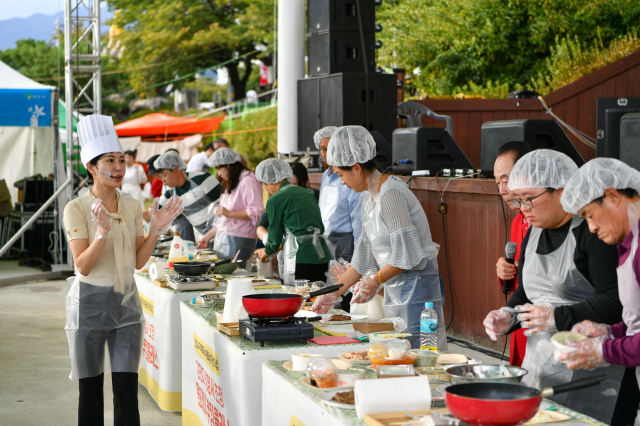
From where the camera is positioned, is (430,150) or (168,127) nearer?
(430,150)

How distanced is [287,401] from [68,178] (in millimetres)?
8255

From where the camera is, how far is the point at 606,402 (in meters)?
2.35

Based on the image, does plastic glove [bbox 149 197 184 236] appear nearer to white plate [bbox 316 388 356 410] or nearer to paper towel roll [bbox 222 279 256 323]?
paper towel roll [bbox 222 279 256 323]

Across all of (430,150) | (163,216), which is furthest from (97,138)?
(430,150)

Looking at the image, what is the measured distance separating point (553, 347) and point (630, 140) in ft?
6.72

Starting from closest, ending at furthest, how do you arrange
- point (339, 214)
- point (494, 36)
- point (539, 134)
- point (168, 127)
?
point (539, 134)
point (339, 214)
point (494, 36)
point (168, 127)

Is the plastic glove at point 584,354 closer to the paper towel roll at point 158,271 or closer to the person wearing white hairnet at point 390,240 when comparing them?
the person wearing white hairnet at point 390,240

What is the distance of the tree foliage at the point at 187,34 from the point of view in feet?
86.5

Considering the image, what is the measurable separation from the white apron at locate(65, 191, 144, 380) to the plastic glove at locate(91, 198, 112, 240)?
0.12 metres

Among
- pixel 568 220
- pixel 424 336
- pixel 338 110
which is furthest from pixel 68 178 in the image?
pixel 568 220

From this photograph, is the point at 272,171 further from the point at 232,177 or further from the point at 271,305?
the point at 271,305

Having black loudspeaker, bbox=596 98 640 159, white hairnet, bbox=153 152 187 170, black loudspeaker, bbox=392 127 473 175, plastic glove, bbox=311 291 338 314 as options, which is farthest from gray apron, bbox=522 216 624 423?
white hairnet, bbox=153 152 187 170

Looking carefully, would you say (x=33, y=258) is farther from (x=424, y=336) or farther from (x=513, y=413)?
(x=513, y=413)

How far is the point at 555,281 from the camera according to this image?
2.42 m
